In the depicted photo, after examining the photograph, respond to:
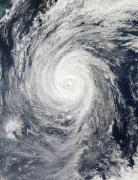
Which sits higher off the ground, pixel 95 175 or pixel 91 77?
pixel 91 77

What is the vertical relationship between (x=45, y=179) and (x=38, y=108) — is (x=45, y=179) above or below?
below

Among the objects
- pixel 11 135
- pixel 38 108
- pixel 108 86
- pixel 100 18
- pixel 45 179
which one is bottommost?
pixel 45 179

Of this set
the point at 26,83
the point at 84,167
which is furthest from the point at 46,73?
the point at 84,167

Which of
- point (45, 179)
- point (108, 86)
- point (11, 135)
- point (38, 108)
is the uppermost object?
point (108, 86)

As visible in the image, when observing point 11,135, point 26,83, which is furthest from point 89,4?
point 11,135

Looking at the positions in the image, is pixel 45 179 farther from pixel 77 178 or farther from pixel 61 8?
pixel 61 8

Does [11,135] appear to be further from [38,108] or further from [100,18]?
[100,18]
